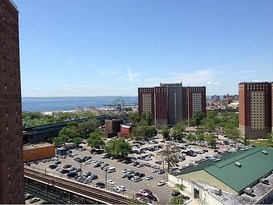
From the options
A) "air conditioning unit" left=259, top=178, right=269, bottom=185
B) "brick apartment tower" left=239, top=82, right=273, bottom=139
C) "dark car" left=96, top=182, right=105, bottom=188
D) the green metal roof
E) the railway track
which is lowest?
"dark car" left=96, top=182, right=105, bottom=188

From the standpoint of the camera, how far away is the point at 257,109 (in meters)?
45.8

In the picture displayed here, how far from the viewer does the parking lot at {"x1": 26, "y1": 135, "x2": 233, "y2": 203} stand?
22.3 m

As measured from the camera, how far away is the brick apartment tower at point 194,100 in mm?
62875

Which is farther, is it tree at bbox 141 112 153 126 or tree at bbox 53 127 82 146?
tree at bbox 141 112 153 126

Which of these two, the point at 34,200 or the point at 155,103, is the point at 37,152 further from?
the point at 155,103

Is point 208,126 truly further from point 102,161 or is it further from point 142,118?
point 102,161

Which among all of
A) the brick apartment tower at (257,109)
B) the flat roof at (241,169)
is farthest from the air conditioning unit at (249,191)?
the brick apartment tower at (257,109)

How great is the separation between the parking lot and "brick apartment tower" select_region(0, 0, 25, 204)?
8739 mm

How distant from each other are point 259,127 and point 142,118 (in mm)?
24437

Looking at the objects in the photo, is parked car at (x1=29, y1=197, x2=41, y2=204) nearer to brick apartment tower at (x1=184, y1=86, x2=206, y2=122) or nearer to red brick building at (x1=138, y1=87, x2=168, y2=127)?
red brick building at (x1=138, y1=87, x2=168, y2=127)

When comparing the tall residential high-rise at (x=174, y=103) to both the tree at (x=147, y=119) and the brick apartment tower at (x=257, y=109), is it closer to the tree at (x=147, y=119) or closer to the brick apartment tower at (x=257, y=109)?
the tree at (x=147, y=119)

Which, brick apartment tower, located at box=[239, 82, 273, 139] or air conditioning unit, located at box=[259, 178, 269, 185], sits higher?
brick apartment tower, located at box=[239, 82, 273, 139]

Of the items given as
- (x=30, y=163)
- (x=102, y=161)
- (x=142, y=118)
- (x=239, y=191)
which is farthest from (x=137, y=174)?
(x=142, y=118)

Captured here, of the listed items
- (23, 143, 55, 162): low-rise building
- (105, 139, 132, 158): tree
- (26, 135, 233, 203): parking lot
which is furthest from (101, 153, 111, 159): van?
(23, 143, 55, 162): low-rise building
